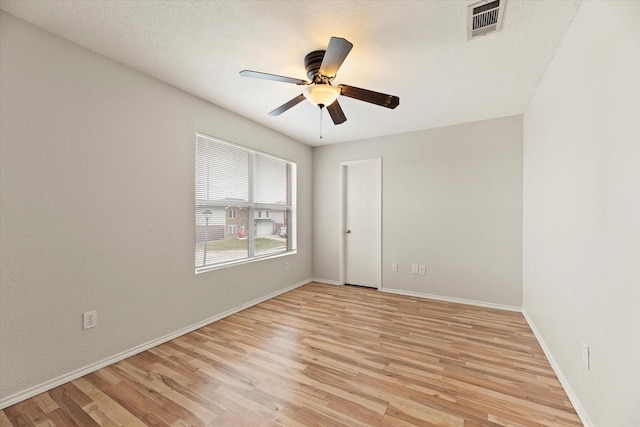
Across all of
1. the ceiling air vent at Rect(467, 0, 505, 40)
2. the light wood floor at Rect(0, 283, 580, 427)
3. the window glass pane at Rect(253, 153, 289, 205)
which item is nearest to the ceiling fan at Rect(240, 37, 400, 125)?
the ceiling air vent at Rect(467, 0, 505, 40)

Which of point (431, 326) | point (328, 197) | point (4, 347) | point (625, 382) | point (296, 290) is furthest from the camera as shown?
point (328, 197)

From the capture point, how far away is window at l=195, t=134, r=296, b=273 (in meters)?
3.05

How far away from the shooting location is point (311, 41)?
1952 millimetres

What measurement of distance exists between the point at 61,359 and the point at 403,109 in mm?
3926

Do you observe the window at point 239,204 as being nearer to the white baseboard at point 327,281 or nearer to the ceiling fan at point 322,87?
the white baseboard at point 327,281

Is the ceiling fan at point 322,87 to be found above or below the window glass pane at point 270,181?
above

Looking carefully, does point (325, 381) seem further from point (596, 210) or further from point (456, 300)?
point (456, 300)

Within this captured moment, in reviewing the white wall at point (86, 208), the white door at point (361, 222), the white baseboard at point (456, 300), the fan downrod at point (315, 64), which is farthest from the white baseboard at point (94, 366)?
the fan downrod at point (315, 64)

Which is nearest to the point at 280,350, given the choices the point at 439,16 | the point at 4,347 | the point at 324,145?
the point at 4,347

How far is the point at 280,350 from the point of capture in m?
2.38

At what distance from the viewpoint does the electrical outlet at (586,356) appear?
1520 mm

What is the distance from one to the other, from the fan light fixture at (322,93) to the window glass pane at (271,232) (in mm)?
2115

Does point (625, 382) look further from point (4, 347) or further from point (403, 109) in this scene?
point (4, 347)

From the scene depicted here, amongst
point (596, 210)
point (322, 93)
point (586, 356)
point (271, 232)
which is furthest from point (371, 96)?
point (271, 232)
